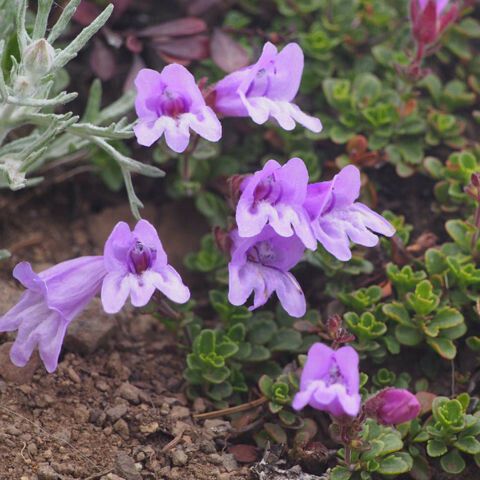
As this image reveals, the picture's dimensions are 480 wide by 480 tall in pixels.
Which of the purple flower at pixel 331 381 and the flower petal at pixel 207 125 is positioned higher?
the flower petal at pixel 207 125

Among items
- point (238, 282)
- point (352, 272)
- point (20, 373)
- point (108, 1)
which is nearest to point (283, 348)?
point (352, 272)

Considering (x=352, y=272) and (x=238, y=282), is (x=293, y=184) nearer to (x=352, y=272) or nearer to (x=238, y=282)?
(x=238, y=282)

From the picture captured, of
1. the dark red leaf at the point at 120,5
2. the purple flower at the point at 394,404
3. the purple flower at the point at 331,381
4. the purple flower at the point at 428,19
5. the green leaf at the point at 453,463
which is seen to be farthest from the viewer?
the dark red leaf at the point at 120,5

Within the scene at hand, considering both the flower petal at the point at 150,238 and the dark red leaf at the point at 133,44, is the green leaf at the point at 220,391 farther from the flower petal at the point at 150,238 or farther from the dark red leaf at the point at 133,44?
the dark red leaf at the point at 133,44

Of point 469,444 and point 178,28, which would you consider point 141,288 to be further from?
point 178,28

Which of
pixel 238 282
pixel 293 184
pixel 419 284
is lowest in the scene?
pixel 419 284

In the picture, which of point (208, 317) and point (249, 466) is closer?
point (249, 466)

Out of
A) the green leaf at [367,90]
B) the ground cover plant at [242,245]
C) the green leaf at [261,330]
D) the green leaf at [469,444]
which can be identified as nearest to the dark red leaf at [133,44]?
the ground cover plant at [242,245]

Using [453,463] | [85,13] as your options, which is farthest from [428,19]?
[453,463]
